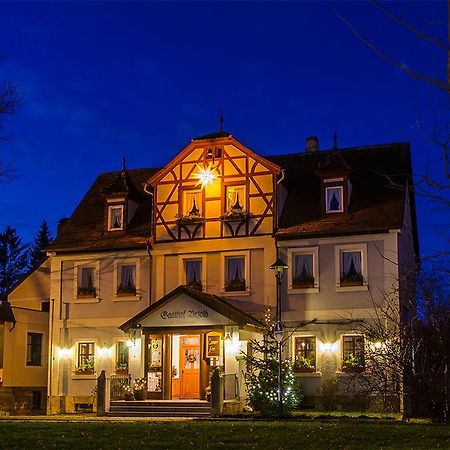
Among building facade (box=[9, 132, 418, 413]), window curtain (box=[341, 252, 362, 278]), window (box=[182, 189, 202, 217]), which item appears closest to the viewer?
building facade (box=[9, 132, 418, 413])

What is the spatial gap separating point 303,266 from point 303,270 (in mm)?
160

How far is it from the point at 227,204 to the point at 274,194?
76.4 inches

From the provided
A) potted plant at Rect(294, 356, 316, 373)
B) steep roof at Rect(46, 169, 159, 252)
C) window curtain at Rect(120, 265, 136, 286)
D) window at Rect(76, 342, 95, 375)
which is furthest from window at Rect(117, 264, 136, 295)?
potted plant at Rect(294, 356, 316, 373)

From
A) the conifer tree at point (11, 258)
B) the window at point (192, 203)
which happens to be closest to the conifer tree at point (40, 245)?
the conifer tree at point (11, 258)

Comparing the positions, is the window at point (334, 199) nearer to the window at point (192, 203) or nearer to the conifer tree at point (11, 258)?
the window at point (192, 203)

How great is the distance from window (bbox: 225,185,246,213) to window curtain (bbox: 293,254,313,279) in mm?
3002

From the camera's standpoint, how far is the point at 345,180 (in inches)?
1308

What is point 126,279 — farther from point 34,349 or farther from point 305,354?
point 305,354

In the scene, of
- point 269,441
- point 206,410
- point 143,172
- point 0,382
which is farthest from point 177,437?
point 143,172

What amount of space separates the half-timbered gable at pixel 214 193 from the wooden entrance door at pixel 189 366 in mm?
4113

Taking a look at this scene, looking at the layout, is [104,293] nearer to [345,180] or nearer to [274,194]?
[274,194]

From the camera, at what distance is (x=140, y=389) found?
31.5 meters

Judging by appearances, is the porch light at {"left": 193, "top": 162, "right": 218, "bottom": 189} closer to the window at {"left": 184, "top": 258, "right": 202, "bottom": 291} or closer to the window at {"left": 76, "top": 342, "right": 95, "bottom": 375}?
the window at {"left": 184, "top": 258, "right": 202, "bottom": 291}

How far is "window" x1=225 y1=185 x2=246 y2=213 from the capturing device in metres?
33.9
